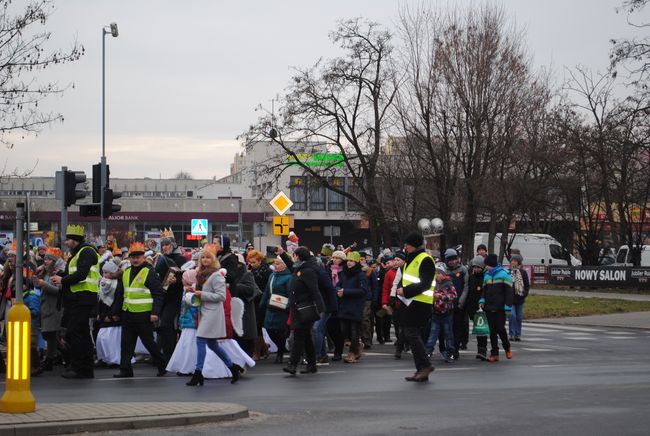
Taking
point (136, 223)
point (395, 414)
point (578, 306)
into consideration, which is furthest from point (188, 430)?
point (136, 223)

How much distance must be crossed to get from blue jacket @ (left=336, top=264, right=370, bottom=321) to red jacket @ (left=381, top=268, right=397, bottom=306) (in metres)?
1.27

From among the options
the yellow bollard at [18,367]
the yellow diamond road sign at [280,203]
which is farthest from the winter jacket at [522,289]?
the yellow bollard at [18,367]

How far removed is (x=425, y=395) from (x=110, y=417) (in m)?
4.25

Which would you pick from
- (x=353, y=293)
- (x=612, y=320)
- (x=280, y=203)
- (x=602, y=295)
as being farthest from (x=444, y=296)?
(x=602, y=295)

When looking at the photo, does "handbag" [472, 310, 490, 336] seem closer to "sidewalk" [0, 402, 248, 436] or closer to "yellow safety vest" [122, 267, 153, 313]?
"yellow safety vest" [122, 267, 153, 313]

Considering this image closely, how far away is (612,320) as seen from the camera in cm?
2870

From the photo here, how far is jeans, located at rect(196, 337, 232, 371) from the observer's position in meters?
13.6

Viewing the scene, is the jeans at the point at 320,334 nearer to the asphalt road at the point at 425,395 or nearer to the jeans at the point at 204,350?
the asphalt road at the point at 425,395

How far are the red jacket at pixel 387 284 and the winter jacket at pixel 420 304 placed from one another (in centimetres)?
552

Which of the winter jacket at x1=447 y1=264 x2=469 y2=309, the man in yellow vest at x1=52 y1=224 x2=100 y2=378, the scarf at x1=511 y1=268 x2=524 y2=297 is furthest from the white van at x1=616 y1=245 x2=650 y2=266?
the man in yellow vest at x1=52 y1=224 x2=100 y2=378

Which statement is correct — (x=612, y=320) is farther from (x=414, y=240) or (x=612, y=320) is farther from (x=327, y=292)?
(x=414, y=240)

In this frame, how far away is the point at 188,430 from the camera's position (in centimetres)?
934

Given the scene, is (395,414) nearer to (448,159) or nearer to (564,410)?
(564,410)

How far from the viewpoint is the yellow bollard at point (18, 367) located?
9.67 metres
